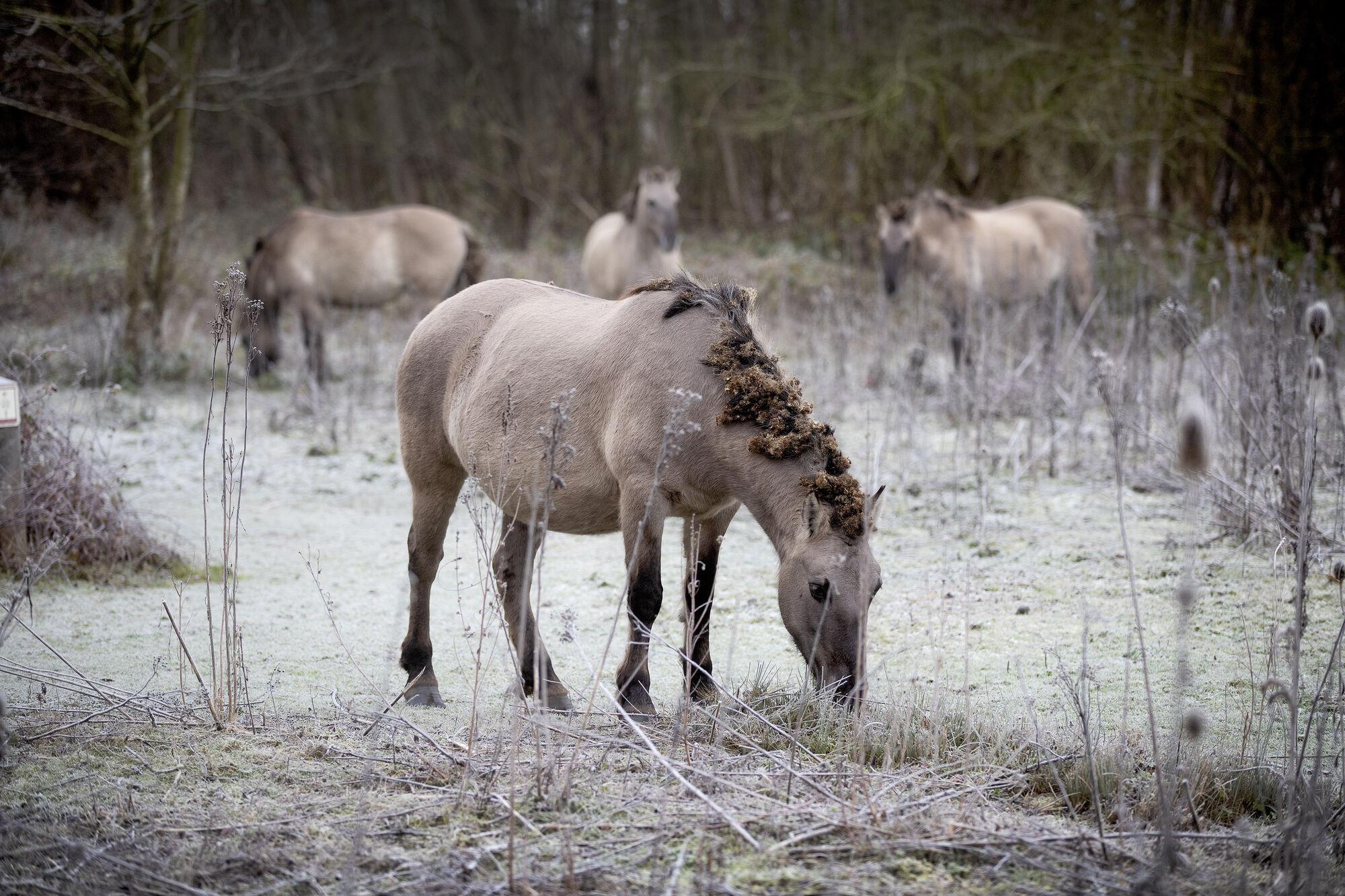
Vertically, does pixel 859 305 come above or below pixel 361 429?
above

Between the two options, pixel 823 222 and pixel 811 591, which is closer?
pixel 811 591

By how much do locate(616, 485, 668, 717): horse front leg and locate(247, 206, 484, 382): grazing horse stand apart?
906 cm

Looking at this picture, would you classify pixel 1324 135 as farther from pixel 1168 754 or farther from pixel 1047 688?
pixel 1168 754

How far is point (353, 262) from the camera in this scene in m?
12.9

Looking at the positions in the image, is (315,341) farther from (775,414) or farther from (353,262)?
(775,414)

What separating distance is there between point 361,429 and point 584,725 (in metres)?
7.56

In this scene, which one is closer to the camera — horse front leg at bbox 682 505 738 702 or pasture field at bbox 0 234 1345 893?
pasture field at bbox 0 234 1345 893

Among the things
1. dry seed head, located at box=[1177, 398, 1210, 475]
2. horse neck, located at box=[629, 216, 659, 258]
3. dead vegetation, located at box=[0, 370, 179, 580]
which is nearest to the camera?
dry seed head, located at box=[1177, 398, 1210, 475]

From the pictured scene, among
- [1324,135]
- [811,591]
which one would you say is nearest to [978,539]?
[811,591]

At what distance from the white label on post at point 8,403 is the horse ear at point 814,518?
3.56 m

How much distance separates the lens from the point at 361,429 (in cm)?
1002

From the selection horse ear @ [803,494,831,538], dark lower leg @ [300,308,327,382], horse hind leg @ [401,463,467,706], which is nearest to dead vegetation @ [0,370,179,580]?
horse hind leg @ [401,463,467,706]

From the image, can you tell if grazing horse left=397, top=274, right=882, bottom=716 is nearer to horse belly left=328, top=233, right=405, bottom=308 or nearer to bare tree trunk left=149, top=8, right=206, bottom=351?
bare tree trunk left=149, top=8, right=206, bottom=351

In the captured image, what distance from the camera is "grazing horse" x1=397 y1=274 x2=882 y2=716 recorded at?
3615 mm
